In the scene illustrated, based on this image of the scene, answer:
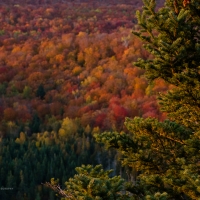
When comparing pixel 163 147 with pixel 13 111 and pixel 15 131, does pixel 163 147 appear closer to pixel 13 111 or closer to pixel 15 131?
pixel 15 131

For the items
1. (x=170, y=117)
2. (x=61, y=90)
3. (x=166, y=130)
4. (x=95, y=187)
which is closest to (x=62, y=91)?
(x=61, y=90)

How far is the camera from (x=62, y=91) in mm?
141500

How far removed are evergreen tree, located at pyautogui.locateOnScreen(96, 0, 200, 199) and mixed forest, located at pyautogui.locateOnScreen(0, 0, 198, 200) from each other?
A: 153 ft

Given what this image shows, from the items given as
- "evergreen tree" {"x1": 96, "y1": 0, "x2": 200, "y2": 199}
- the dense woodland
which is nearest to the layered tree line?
"evergreen tree" {"x1": 96, "y1": 0, "x2": 200, "y2": 199}

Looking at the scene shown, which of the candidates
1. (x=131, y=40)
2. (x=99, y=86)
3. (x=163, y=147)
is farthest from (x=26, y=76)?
(x=163, y=147)

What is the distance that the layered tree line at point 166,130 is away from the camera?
759 cm

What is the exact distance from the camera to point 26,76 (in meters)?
155

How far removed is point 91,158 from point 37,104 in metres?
44.9

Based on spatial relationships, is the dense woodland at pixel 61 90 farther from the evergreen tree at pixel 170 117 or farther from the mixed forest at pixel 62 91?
the evergreen tree at pixel 170 117

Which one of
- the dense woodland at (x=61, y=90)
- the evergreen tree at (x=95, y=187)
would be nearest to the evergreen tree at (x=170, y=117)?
the evergreen tree at (x=95, y=187)

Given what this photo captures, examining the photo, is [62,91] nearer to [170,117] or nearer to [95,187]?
[170,117]

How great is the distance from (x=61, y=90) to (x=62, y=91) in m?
1.52

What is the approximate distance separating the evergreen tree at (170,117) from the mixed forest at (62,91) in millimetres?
46744

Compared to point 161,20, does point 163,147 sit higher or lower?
lower
